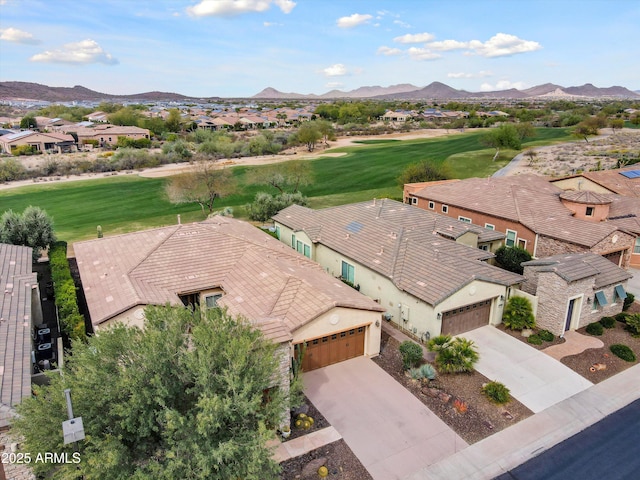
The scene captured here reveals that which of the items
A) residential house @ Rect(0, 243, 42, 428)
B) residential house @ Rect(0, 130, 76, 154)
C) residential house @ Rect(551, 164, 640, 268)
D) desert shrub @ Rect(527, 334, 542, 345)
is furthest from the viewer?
residential house @ Rect(0, 130, 76, 154)

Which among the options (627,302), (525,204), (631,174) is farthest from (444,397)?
(631,174)

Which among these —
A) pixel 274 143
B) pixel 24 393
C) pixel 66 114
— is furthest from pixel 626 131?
pixel 66 114

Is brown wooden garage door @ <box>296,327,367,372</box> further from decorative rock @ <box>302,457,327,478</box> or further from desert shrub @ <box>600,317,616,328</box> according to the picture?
desert shrub @ <box>600,317,616,328</box>

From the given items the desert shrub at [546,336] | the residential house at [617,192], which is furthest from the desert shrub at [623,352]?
the residential house at [617,192]

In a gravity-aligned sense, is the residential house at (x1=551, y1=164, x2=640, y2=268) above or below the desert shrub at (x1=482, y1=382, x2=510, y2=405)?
above

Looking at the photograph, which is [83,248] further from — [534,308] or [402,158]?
[402,158]

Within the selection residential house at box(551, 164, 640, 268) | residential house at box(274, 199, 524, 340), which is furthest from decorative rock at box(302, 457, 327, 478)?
residential house at box(551, 164, 640, 268)
